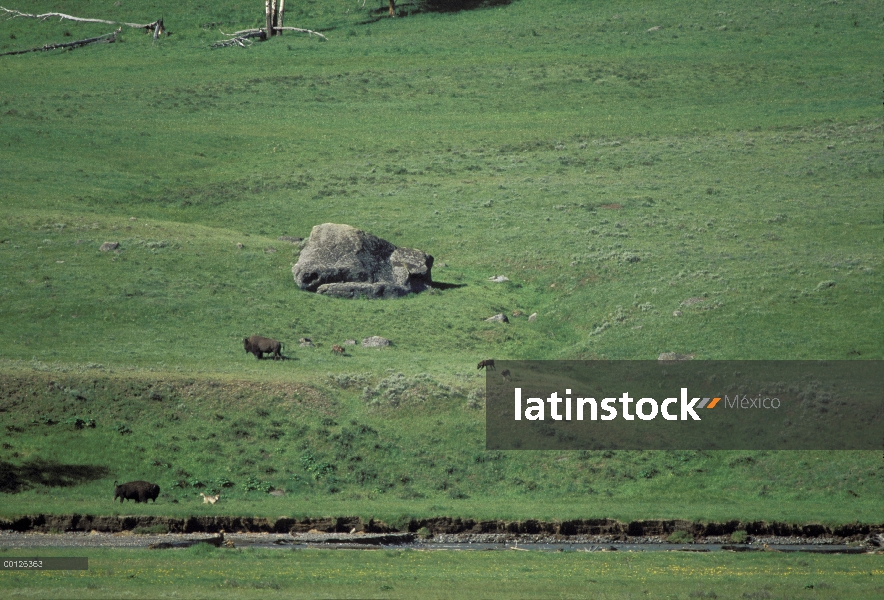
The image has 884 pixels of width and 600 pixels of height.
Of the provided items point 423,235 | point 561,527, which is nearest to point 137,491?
point 561,527

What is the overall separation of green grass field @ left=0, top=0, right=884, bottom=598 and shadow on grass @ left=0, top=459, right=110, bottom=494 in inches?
6.6

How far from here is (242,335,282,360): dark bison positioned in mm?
47031

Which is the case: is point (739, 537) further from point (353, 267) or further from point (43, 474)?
point (353, 267)

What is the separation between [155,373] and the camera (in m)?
43.0

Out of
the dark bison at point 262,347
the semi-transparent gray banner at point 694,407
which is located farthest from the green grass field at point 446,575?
the dark bison at point 262,347

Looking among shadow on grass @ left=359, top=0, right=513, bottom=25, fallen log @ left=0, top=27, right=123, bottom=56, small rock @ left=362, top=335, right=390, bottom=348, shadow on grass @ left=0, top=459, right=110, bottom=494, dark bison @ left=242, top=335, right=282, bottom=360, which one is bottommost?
shadow on grass @ left=0, top=459, right=110, bottom=494

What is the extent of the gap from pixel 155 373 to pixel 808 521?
2584 centimetres

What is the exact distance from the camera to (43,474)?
3625 centimetres

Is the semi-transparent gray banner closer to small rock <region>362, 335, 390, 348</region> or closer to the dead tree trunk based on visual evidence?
small rock <region>362, 335, 390, 348</region>

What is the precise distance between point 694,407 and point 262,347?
62.9 ft

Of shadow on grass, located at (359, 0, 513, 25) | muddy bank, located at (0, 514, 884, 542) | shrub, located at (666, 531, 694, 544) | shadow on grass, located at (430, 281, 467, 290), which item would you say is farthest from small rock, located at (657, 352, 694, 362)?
shadow on grass, located at (359, 0, 513, 25)

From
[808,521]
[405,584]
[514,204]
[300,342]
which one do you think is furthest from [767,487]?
[514,204]

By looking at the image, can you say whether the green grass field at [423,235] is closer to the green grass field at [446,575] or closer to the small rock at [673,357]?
the small rock at [673,357]

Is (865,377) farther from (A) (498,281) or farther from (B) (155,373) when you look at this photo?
(B) (155,373)
